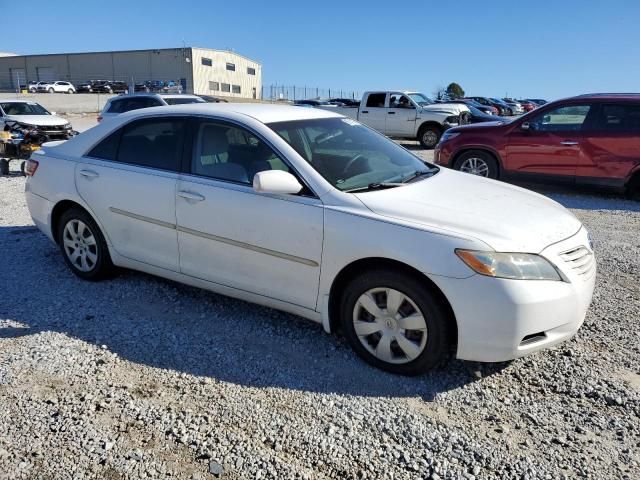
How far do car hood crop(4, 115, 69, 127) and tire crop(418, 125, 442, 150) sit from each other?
10.7 metres

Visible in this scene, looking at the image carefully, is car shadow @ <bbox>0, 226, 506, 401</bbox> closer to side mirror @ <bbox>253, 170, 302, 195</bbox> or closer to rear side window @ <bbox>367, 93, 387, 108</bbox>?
side mirror @ <bbox>253, 170, 302, 195</bbox>

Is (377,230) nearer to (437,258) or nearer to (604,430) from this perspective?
(437,258)

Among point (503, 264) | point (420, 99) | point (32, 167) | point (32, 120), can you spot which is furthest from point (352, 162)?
point (420, 99)

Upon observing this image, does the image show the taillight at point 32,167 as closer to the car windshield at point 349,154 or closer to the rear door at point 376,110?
the car windshield at point 349,154

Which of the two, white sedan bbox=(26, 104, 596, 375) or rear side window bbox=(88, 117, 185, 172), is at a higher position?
rear side window bbox=(88, 117, 185, 172)

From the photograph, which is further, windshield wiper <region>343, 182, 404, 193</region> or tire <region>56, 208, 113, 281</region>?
tire <region>56, 208, 113, 281</region>

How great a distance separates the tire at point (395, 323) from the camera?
3.00 m

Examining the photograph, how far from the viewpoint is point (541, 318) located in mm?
2893

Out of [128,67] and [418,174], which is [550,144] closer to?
[418,174]

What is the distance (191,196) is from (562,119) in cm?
736

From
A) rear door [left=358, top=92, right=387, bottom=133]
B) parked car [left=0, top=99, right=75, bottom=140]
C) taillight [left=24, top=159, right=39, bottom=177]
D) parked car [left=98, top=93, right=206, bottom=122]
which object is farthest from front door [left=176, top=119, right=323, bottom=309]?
rear door [left=358, top=92, right=387, bottom=133]

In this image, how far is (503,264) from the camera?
9.36 ft

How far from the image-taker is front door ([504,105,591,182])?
8.69 metres

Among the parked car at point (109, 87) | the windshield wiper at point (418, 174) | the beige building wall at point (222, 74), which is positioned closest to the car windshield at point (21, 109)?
the windshield wiper at point (418, 174)
